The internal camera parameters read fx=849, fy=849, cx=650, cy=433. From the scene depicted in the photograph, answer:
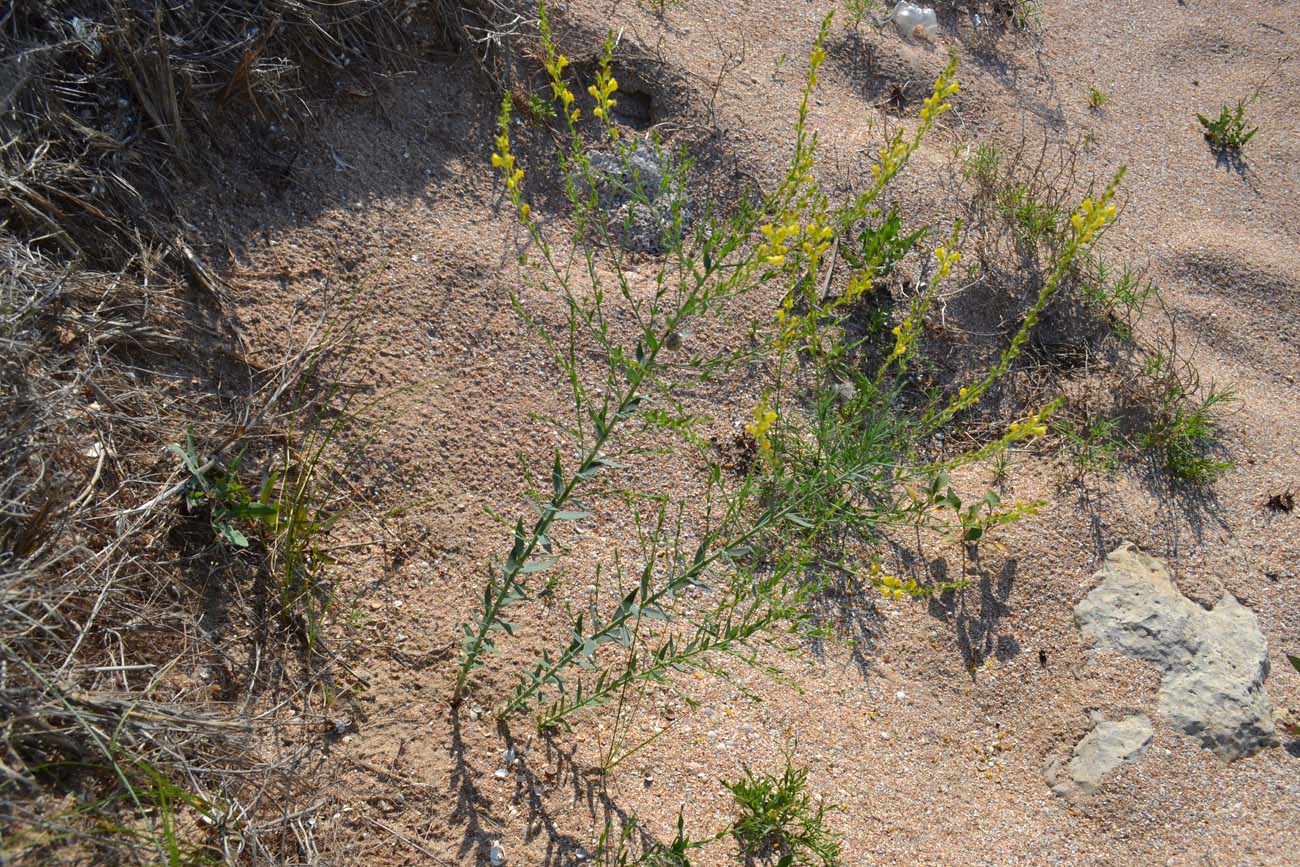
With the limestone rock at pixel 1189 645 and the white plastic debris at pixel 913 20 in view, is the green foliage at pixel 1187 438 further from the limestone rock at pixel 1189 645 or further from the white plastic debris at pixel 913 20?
the white plastic debris at pixel 913 20

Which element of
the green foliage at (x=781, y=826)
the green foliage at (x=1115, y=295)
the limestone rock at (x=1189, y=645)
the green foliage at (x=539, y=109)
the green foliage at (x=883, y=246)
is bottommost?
the green foliage at (x=781, y=826)

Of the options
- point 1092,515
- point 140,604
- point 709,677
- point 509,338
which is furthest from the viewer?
point 1092,515

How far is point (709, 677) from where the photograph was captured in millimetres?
2529

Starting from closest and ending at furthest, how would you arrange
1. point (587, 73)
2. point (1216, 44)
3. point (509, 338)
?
point (509, 338) → point (587, 73) → point (1216, 44)

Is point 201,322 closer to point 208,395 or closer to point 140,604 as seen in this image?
point 208,395

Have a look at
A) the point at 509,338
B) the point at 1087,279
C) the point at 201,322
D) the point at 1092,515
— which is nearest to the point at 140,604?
the point at 201,322

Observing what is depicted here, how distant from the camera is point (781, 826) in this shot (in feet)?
7.36

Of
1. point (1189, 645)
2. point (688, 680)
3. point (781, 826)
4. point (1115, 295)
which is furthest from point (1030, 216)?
point (781, 826)

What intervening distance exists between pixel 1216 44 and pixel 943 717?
4.94m

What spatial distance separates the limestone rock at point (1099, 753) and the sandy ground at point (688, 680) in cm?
4

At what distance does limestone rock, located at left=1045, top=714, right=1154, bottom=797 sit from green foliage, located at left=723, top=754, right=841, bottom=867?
809mm

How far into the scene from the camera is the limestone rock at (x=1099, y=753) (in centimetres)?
258

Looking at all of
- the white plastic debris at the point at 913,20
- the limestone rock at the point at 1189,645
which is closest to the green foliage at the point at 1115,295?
the limestone rock at the point at 1189,645

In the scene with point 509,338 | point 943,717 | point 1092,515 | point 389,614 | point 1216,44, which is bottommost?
point 389,614
